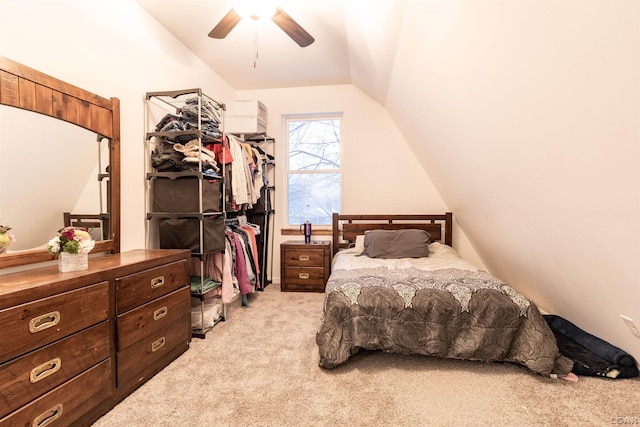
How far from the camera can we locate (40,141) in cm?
169

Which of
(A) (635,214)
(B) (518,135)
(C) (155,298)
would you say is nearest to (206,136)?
(C) (155,298)

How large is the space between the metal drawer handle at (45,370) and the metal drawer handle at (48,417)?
0.14m

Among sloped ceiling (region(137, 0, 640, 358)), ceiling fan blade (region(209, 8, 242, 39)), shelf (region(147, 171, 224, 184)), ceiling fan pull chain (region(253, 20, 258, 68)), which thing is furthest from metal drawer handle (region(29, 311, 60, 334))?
ceiling fan pull chain (region(253, 20, 258, 68))

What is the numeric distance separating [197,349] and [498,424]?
1852mm

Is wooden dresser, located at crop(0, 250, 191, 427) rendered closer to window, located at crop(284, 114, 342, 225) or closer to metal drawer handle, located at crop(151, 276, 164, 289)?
metal drawer handle, located at crop(151, 276, 164, 289)

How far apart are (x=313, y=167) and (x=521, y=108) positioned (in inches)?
116

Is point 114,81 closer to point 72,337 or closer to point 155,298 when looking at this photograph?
point 155,298

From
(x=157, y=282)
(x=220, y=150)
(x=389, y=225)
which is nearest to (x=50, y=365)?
(x=157, y=282)

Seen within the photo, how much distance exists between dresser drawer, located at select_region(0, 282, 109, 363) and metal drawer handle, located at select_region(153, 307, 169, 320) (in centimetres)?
35

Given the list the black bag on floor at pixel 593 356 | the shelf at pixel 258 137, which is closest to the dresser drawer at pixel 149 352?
the shelf at pixel 258 137

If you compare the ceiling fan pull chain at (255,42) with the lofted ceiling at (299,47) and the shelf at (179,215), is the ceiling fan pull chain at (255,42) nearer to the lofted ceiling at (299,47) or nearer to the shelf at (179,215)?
the lofted ceiling at (299,47)

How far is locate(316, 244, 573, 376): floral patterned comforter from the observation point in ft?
6.01

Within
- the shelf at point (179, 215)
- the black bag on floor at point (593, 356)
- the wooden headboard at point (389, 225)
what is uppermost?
the shelf at point (179, 215)

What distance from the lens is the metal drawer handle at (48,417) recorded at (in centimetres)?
121
